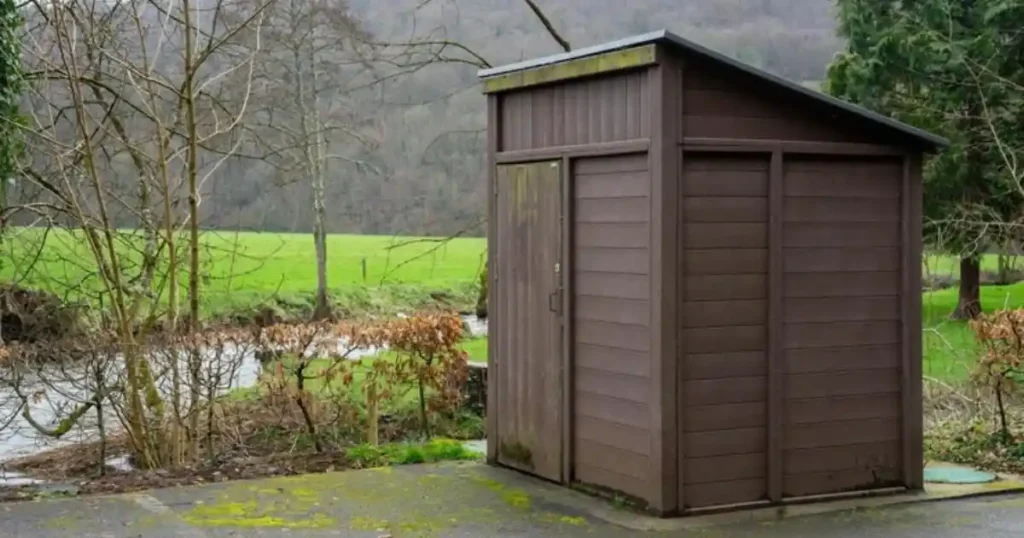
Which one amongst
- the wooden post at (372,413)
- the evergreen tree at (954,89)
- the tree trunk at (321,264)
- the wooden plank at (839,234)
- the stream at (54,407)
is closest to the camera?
the wooden plank at (839,234)

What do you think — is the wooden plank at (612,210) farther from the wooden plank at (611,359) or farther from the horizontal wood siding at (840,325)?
the horizontal wood siding at (840,325)

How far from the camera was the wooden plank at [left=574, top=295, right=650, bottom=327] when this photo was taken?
20.0ft

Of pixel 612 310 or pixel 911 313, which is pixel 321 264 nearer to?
pixel 612 310

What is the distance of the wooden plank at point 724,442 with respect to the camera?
604cm

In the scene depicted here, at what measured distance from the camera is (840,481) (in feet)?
21.3

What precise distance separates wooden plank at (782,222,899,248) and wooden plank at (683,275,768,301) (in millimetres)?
289

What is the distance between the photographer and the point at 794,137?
6.29 metres

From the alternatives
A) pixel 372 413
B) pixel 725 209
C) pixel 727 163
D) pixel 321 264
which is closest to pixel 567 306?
pixel 725 209

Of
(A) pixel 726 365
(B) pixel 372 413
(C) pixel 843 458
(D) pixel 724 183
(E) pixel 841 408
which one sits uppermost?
(D) pixel 724 183

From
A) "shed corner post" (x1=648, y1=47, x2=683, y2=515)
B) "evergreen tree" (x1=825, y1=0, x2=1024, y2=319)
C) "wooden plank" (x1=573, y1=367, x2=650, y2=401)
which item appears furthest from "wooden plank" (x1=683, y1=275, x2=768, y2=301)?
"evergreen tree" (x1=825, y1=0, x2=1024, y2=319)

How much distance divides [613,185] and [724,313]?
0.92 m

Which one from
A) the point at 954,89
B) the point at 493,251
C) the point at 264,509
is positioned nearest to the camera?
the point at 264,509

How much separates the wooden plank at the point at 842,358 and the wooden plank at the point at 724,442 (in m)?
0.42

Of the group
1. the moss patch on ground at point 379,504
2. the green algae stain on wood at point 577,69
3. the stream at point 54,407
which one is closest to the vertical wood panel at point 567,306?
the moss patch on ground at point 379,504
